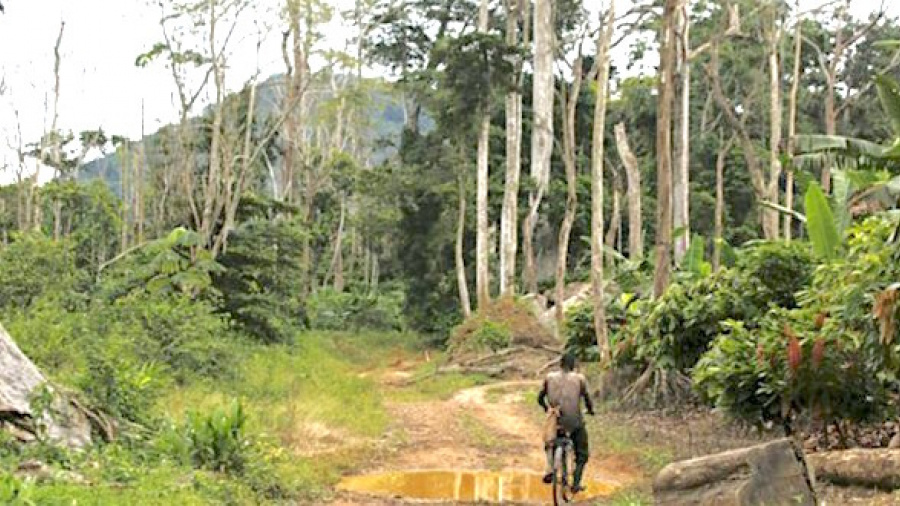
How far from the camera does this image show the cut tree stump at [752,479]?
7.31 metres

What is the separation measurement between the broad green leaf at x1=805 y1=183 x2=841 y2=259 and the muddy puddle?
3687mm

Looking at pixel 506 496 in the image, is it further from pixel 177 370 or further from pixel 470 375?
pixel 470 375

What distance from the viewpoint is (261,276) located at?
1018 inches

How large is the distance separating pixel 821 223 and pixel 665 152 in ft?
11.8

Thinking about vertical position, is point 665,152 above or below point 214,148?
below

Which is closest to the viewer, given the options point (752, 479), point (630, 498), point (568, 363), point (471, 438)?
point (752, 479)

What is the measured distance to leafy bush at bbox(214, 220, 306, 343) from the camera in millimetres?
25000

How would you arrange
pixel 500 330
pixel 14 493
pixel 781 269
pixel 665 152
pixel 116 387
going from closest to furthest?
pixel 14 493, pixel 116 387, pixel 781 269, pixel 665 152, pixel 500 330

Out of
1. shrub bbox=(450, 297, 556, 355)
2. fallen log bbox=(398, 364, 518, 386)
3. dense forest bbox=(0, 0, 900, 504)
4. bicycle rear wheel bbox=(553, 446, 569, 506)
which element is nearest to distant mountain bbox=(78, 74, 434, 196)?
dense forest bbox=(0, 0, 900, 504)

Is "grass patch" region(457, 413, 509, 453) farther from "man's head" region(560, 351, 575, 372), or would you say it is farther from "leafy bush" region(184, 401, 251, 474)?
"leafy bush" region(184, 401, 251, 474)

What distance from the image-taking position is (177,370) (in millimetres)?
17141

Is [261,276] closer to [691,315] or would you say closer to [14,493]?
[691,315]

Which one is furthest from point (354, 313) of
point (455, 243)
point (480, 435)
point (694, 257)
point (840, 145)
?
point (840, 145)

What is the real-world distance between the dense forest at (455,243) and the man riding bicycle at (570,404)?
1698mm
